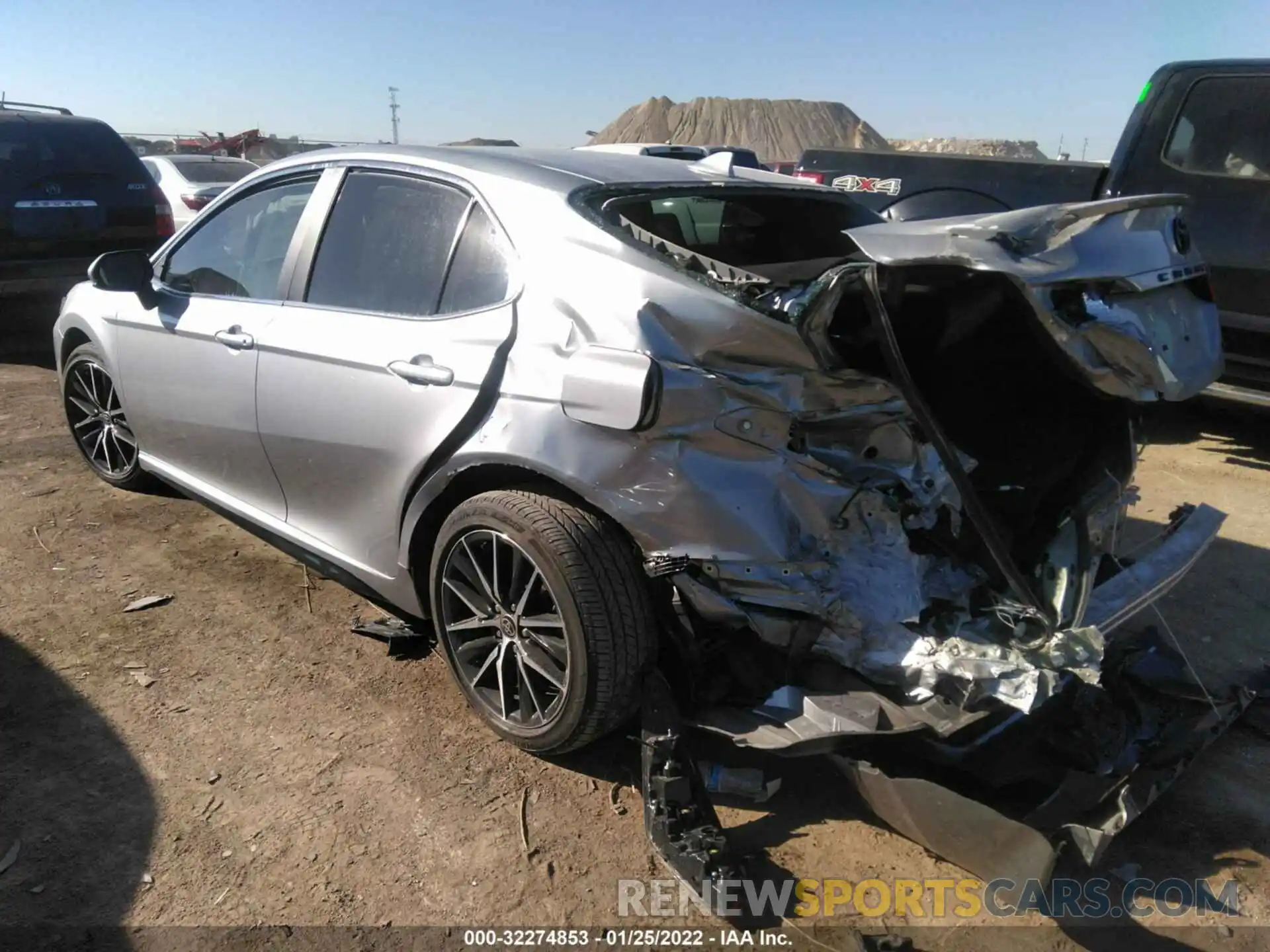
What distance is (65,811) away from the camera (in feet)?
8.64

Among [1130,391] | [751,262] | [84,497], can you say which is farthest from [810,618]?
[84,497]

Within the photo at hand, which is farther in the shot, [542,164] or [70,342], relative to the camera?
[70,342]

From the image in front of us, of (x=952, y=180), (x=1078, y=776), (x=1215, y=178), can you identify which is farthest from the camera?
(x=952, y=180)

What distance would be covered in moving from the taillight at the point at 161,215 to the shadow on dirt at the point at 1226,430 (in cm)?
815

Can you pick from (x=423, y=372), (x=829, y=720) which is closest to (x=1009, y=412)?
(x=829, y=720)

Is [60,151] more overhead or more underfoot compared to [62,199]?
more overhead

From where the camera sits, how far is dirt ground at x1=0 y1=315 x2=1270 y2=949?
7.80ft

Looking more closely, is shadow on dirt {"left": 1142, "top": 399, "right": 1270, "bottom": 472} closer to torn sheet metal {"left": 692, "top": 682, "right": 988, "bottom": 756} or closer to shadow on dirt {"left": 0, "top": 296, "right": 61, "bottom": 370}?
torn sheet metal {"left": 692, "top": 682, "right": 988, "bottom": 756}

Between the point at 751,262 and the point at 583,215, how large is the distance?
970 millimetres

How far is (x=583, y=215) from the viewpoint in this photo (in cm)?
266

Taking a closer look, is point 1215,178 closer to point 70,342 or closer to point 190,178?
point 70,342

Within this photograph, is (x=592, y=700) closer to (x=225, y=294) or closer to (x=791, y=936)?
(x=791, y=936)

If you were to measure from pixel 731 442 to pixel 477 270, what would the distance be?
1.01 m

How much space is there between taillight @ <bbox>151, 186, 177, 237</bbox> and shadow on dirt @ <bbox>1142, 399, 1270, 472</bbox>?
8.15 meters
